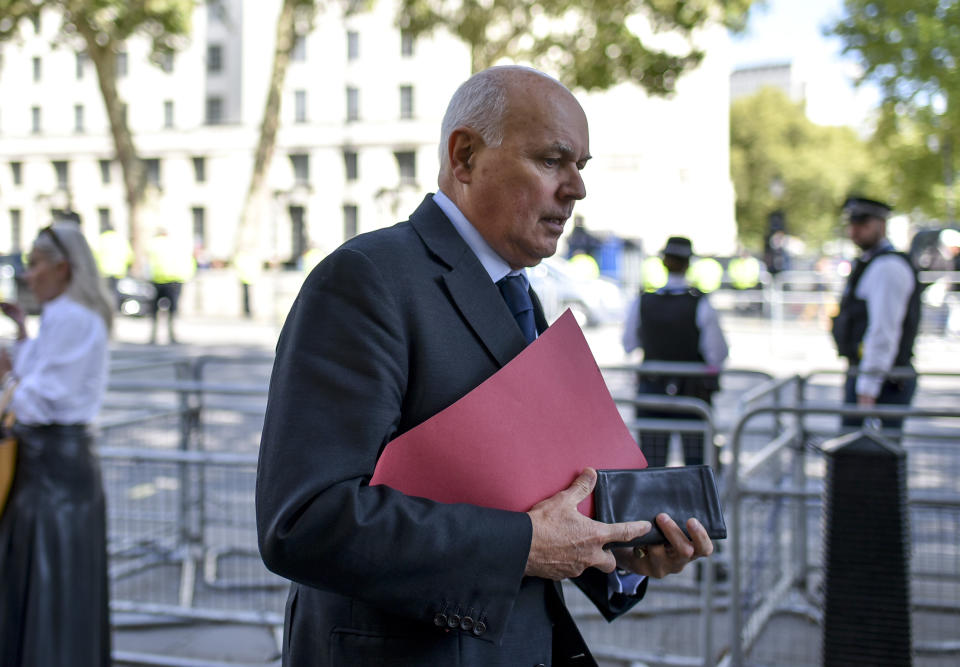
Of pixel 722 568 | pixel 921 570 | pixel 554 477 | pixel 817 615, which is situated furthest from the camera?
pixel 722 568

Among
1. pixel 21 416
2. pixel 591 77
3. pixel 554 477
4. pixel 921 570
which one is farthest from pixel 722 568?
pixel 591 77

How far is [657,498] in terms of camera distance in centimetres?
182

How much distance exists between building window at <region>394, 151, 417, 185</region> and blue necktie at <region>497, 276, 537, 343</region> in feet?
189

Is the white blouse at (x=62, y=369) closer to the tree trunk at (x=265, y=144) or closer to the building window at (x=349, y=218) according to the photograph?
the tree trunk at (x=265, y=144)

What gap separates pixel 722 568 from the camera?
6055 mm

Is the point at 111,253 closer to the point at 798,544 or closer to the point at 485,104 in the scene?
the point at 798,544

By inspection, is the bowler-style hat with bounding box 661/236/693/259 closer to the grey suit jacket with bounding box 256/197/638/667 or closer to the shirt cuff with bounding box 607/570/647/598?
the shirt cuff with bounding box 607/570/647/598

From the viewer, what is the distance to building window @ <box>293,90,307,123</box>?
61.4 metres

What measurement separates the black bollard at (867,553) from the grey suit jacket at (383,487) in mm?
2358

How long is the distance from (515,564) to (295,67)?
206ft

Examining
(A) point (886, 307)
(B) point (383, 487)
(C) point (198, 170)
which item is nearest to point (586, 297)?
(A) point (886, 307)

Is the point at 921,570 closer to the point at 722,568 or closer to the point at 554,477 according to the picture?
the point at 722,568

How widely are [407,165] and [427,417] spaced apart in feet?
194

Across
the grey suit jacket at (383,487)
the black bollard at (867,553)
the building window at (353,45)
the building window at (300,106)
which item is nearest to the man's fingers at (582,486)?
the grey suit jacket at (383,487)
